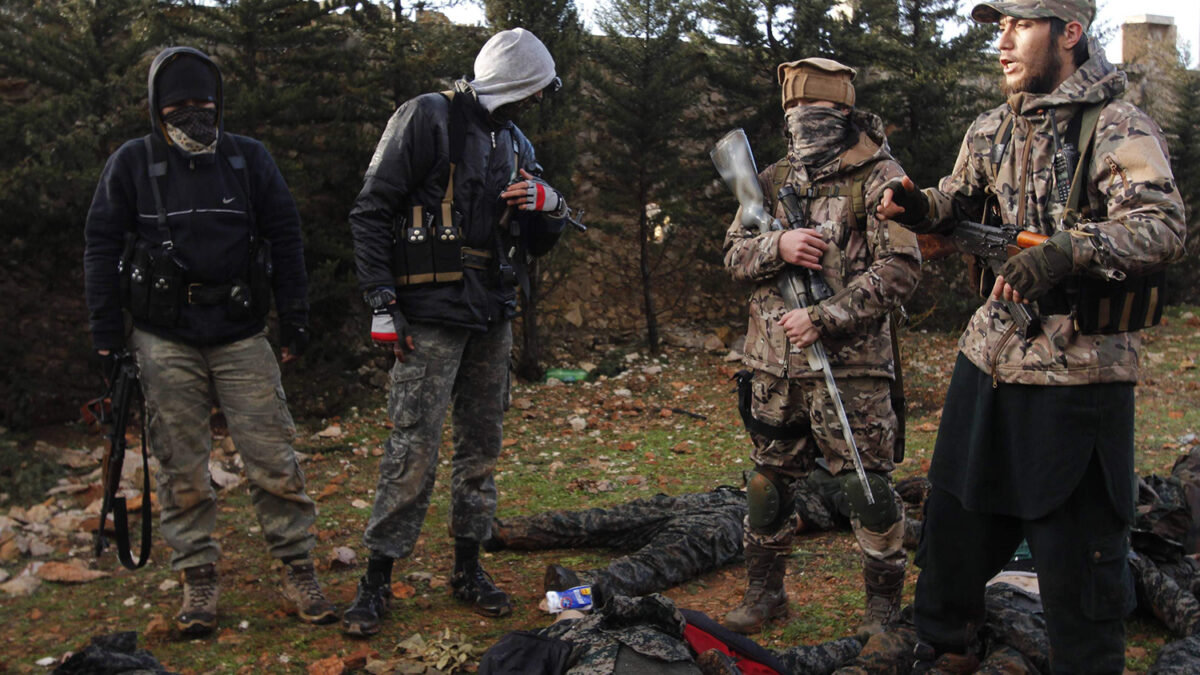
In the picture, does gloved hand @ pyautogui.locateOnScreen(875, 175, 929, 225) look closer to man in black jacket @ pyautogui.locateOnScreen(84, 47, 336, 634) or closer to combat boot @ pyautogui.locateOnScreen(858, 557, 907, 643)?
combat boot @ pyautogui.locateOnScreen(858, 557, 907, 643)

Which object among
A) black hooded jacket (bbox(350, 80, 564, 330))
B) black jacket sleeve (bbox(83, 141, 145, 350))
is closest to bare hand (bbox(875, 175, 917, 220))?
black hooded jacket (bbox(350, 80, 564, 330))

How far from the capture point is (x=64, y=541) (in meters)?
5.20

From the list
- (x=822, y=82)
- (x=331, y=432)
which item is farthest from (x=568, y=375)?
(x=822, y=82)

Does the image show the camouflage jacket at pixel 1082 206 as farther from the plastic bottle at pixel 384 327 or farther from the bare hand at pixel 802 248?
the plastic bottle at pixel 384 327

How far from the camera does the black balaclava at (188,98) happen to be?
12.6 ft

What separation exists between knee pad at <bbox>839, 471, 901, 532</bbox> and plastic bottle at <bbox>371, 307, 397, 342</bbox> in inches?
73.6

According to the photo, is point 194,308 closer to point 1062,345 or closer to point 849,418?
point 849,418

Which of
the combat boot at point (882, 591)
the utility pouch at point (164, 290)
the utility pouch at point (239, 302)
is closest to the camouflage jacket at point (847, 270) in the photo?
A: the combat boot at point (882, 591)

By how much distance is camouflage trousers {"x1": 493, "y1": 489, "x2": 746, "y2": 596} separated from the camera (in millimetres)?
4340

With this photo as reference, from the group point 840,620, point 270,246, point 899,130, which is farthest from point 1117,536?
point 899,130

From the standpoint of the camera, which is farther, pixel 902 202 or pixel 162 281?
pixel 162 281

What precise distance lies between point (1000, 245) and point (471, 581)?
2.60 meters

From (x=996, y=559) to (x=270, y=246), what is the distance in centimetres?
315

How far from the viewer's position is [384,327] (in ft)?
12.4
